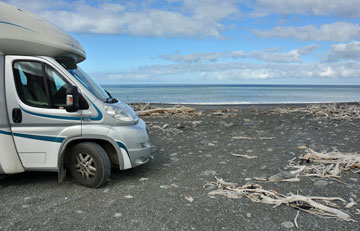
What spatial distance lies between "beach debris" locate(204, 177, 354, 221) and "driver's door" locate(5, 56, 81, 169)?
2.91m

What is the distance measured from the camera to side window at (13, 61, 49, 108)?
5.30m

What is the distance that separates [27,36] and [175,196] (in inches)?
149

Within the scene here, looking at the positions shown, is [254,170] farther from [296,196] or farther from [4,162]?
[4,162]

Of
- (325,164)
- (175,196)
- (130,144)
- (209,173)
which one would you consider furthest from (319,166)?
(130,144)

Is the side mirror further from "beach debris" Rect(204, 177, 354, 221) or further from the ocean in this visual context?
the ocean

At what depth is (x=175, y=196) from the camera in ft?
17.0

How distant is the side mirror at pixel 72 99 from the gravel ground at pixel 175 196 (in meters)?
1.52

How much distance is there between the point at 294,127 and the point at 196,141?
16.9 feet

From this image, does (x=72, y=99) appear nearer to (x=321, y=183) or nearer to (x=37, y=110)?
(x=37, y=110)

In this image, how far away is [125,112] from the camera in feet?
18.8

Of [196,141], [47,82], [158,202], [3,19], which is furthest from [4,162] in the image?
[196,141]

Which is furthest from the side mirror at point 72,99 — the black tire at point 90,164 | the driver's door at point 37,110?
the black tire at point 90,164

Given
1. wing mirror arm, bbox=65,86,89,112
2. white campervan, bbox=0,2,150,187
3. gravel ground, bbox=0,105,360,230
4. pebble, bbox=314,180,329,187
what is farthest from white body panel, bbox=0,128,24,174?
pebble, bbox=314,180,329,187

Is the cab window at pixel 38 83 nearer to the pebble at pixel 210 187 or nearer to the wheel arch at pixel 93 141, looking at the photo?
the wheel arch at pixel 93 141
